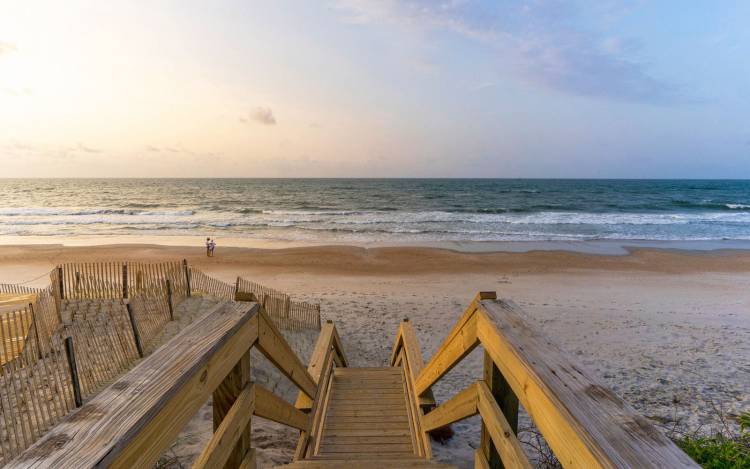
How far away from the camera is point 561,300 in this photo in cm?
1287

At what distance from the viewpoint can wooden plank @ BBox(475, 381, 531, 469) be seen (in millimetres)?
1530

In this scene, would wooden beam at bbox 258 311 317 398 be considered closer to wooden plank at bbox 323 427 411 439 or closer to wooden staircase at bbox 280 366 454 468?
wooden staircase at bbox 280 366 454 468

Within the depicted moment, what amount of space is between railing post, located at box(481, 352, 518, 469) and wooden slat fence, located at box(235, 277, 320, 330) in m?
6.38

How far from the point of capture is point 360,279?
51.7ft

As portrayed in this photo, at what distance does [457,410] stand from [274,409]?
1.10 metres

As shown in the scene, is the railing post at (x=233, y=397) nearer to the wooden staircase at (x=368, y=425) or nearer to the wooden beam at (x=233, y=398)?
the wooden beam at (x=233, y=398)

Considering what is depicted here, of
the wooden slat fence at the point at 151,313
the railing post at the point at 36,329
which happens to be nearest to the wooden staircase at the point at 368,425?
the wooden slat fence at the point at 151,313

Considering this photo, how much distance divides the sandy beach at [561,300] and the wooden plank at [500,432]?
1.42 ft

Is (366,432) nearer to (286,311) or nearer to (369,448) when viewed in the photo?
(369,448)

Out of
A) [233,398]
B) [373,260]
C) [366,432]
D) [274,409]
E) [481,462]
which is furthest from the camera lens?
[373,260]

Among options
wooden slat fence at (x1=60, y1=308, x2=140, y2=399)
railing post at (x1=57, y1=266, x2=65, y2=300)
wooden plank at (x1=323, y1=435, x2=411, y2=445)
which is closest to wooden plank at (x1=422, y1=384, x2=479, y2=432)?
wooden plank at (x1=323, y1=435, x2=411, y2=445)

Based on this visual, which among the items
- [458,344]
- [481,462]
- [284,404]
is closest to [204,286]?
[284,404]

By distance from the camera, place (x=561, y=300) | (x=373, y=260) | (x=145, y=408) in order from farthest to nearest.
A: (x=373, y=260) → (x=561, y=300) → (x=145, y=408)

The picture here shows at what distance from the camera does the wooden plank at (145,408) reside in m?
0.85
